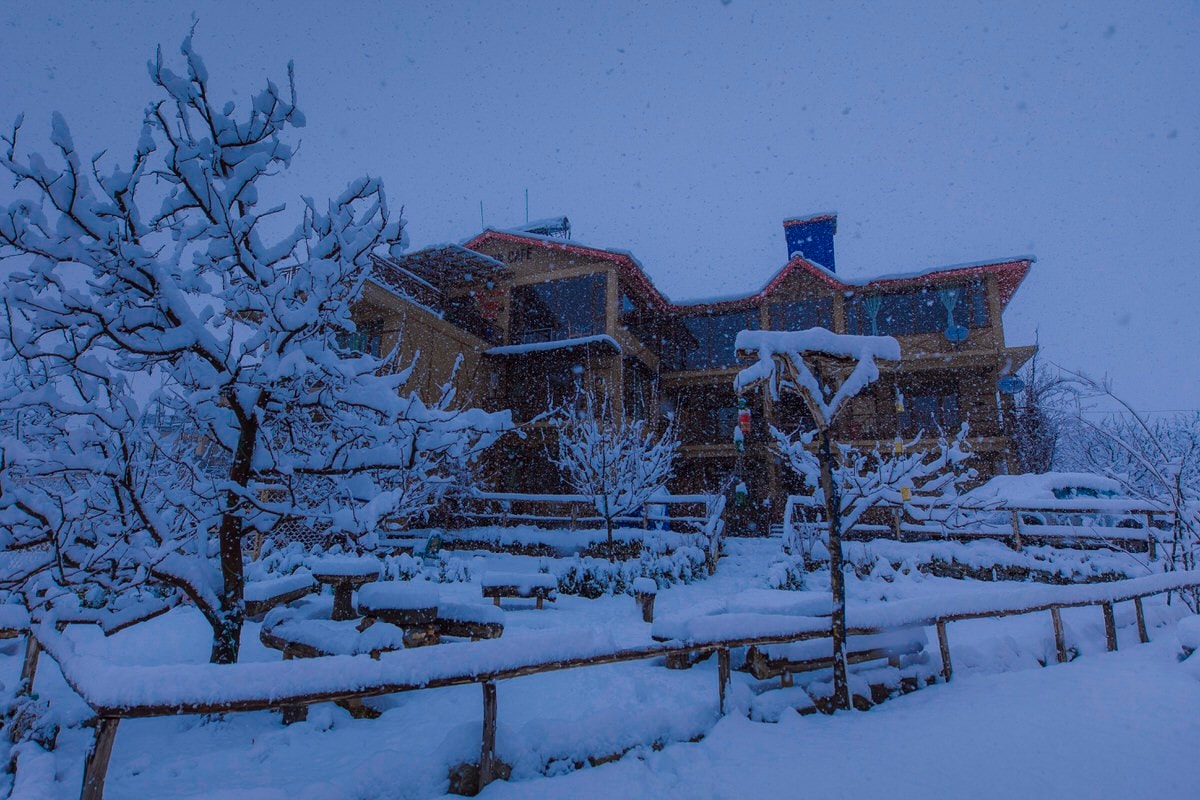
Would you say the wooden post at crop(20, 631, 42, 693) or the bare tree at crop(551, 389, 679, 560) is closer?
the wooden post at crop(20, 631, 42, 693)

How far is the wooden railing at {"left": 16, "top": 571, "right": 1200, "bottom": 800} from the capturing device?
3.07m

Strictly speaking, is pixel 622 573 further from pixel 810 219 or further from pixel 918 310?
pixel 810 219

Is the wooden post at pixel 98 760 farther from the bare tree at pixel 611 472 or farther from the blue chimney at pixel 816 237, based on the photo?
the blue chimney at pixel 816 237

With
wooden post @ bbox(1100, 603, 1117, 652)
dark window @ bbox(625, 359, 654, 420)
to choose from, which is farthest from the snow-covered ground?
dark window @ bbox(625, 359, 654, 420)

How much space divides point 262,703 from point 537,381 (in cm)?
1830

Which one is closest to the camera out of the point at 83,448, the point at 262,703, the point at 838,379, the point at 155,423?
the point at 262,703

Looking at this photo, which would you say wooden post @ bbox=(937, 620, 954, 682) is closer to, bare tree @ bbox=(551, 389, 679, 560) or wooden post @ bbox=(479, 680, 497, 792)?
wooden post @ bbox=(479, 680, 497, 792)

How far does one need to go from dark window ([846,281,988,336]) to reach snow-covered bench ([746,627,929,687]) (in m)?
17.5

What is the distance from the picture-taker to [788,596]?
599cm

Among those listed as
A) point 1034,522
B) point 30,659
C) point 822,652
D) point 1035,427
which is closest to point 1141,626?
point 822,652

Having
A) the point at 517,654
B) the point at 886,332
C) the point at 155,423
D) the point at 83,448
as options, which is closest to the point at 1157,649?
the point at 517,654

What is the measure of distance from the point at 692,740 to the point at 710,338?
67.7 ft

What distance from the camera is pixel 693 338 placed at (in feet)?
80.1

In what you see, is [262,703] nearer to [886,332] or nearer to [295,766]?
[295,766]
